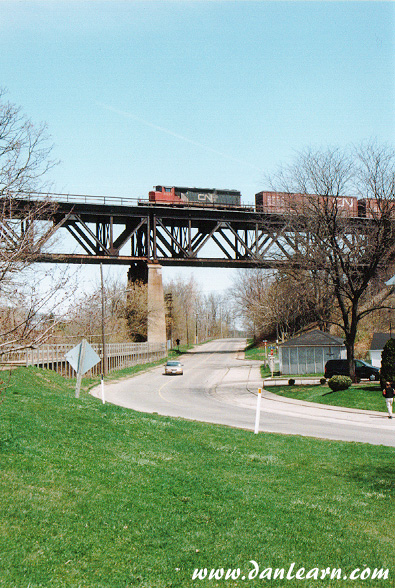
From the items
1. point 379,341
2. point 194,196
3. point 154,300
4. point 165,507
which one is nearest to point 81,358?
point 165,507

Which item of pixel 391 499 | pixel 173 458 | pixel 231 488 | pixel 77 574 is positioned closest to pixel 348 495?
pixel 391 499

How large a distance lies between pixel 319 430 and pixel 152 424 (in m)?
7.96

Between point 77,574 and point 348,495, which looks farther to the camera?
point 348,495

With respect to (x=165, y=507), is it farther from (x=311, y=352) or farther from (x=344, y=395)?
(x=311, y=352)

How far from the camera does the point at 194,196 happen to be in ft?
195

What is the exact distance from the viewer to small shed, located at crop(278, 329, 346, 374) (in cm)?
4322

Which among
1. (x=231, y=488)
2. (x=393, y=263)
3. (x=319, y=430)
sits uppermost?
(x=393, y=263)

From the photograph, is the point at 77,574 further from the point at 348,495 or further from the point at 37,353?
the point at 37,353

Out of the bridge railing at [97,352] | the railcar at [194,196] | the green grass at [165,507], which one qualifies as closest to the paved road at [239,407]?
the bridge railing at [97,352]

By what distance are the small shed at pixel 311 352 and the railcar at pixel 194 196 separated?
20.7m

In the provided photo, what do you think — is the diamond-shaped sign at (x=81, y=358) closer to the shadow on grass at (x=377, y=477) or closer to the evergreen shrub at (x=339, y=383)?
the shadow on grass at (x=377, y=477)

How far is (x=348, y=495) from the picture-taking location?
30.6ft

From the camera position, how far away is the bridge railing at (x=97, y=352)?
3089 cm

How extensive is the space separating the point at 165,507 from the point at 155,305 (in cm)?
5458
